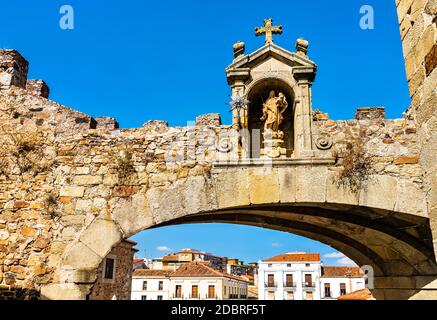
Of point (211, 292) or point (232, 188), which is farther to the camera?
point (211, 292)

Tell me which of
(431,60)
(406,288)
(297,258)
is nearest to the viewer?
(431,60)

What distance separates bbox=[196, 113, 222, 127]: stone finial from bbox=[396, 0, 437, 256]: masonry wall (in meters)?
2.64

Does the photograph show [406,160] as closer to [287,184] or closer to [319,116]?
[319,116]

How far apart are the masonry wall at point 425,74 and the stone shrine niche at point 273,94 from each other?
197 cm

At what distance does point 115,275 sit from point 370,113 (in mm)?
13746

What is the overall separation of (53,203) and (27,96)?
5.49ft

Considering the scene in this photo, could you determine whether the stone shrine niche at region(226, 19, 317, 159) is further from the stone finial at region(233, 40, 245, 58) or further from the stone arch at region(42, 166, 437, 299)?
the stone arch at region(42, 166, 437, 299)

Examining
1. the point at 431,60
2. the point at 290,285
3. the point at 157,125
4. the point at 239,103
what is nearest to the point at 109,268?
the point at 157,125

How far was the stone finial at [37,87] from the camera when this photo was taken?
5992 mm

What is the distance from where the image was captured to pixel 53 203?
5270 millimetres

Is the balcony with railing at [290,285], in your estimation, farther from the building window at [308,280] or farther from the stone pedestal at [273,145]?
the stone pedestal at [273,145]

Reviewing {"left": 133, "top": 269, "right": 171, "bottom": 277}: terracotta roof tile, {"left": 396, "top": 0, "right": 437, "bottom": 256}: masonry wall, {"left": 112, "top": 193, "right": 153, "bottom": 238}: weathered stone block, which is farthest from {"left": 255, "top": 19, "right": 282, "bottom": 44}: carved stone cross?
{"left": 133, "top": 269, "right": 171, "bottom": 277}: terracotta roof tile

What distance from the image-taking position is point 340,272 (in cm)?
3756
